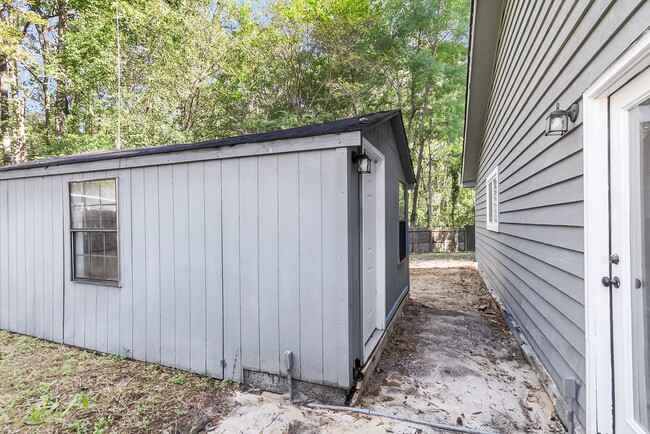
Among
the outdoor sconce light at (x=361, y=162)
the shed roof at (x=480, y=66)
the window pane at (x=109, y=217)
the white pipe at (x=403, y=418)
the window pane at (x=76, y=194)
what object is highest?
the shed roof at (x=480, y=66)

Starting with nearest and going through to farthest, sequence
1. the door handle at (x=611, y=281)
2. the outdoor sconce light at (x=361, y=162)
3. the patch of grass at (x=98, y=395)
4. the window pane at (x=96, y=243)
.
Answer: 1. the door handle at (x=611, y=281)
2. the patch of grass at (x=98, y=395)
3. the outdoor sconce light at (x=361, y=162)
4. the window pane at (x=96, y=243)

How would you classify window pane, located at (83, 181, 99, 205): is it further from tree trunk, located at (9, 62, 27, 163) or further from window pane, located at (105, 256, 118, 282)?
tree trunk, located at (9, 62, 27, 163)

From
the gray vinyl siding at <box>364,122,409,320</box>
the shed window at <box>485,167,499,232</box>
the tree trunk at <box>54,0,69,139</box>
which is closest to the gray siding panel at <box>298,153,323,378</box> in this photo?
the gray vinyl siding at <box>364,122,409,320</box>

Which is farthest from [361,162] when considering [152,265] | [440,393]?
[152,265]

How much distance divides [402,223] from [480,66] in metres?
3.34

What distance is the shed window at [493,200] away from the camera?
18.2 feet

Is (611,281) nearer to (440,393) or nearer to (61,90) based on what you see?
(440,393)

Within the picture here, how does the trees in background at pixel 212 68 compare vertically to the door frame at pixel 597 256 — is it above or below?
above

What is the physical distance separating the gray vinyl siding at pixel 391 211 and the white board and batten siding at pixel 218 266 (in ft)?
4.49

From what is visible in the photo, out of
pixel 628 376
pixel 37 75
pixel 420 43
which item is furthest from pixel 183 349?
pixel 420 43

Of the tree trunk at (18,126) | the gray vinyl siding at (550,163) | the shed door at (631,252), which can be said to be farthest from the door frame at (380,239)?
the tree trunk at (18,126)

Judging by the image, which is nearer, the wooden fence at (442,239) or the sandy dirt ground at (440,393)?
the sandy dirt ground at (440,393)

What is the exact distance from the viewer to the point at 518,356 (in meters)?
3.55

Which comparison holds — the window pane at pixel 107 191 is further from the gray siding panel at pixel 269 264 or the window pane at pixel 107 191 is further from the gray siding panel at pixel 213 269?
the gray siding panel at pixel 269 264
